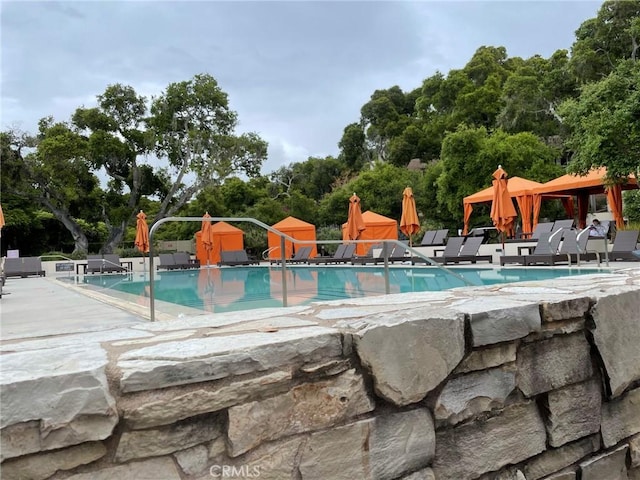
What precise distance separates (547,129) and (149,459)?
27.7 m

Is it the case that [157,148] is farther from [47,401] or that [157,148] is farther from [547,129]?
[47,401]

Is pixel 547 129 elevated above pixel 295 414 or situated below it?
above

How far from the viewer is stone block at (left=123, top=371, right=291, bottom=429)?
4.07ft

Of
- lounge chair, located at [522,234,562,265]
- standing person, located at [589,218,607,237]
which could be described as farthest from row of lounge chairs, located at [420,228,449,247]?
standing person, located at [589,218,607,237]

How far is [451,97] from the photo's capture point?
32344 millimetres

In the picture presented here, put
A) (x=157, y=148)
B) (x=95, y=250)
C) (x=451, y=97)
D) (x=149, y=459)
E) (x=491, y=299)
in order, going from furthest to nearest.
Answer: (x=451, y=97) < (x=95, y=250) < (x=157, y=148) < (x=491, y=299) < (x=149, y=459)

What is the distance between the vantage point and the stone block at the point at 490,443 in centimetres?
176

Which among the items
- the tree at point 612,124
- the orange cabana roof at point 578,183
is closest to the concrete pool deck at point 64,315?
the tree at point 612,124

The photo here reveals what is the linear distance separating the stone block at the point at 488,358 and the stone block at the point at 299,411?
0.42 metres

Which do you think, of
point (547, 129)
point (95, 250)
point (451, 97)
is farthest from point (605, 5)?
point (95, 250)

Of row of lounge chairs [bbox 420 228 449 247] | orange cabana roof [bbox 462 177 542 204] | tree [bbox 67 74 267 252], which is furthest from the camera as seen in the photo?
tree [bbox 67 74 267 252]

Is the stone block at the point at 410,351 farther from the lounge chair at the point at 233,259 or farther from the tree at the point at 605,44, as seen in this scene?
the tree at the point at 605,44

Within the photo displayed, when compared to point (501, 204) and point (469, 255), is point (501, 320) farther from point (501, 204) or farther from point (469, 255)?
point (501, 204)

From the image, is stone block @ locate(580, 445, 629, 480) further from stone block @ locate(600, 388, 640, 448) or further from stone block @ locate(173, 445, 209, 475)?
stone block @ locate(173, 445, 209, 475)
